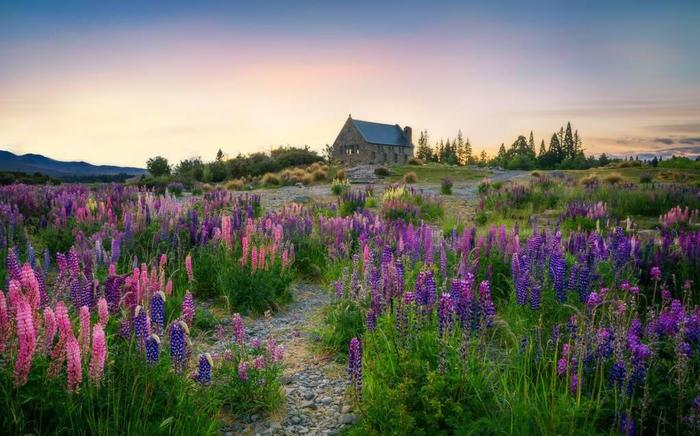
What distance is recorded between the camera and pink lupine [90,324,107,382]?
2.35m

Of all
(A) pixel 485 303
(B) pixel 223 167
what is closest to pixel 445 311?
(A) pixel 485 303

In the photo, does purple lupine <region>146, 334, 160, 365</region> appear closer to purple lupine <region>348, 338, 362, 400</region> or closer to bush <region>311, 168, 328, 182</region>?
purple lupine <region>348, 338, 362, 400</region>

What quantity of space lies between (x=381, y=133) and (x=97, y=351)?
264 feet

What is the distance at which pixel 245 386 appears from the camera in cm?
371

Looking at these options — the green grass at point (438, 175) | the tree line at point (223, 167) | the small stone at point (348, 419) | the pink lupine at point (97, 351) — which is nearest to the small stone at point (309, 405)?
the small stone at point (348, 419)

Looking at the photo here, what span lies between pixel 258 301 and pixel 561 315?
3.59 meters

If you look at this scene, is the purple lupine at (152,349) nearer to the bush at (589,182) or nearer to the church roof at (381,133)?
the bush at (589,182)

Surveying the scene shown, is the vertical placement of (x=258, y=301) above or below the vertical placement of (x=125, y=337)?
below

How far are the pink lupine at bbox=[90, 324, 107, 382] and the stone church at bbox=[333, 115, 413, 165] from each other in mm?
71865

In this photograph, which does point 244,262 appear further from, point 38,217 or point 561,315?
point 38,217

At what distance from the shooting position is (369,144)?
75.9 metres

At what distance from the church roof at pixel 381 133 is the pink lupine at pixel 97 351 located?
7449 cm

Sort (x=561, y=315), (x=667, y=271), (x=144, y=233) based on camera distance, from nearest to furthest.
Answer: (x=561, y=315) < (x=667, y=271) < (x=144, y=233)

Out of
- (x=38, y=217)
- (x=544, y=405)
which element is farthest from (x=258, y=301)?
(x=38, y=217)
